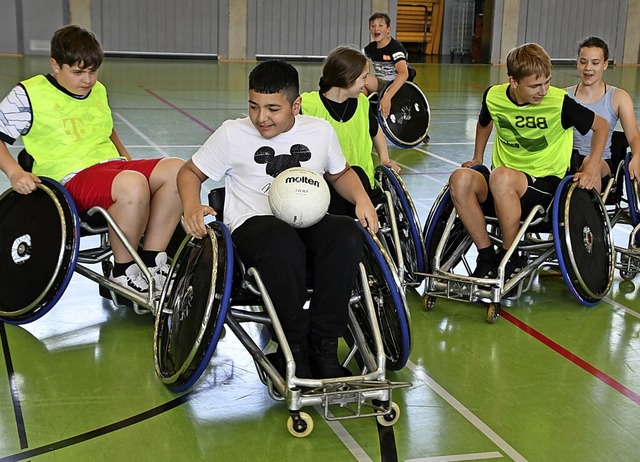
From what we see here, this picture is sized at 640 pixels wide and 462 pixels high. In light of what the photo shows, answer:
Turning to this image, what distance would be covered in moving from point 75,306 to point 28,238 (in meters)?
0.53

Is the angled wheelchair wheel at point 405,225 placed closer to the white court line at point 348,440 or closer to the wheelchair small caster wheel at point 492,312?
the wheelchair small caster wheel at point 492,312

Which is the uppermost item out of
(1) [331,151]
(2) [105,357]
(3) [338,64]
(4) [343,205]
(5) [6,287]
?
(3) [338,64]

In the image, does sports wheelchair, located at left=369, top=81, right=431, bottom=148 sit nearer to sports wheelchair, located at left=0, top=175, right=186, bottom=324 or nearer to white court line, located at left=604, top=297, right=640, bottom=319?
white court line, located at left=604, top=297, right=640, bottom=319

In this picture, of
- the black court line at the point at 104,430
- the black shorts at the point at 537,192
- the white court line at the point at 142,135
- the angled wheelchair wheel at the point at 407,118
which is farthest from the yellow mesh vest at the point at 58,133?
the angled wheelchair wheel at the point at 407,118

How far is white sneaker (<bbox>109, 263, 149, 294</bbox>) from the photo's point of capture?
11.3ft

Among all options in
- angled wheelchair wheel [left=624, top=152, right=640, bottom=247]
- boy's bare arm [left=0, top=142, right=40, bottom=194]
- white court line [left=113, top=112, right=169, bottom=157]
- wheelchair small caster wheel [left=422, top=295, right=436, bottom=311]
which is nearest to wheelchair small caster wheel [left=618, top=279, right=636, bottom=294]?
angled wheelchair wheel [left=624, top=152, right=640, bottom=247]

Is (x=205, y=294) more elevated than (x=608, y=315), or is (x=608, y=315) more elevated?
(x=205, y=294)

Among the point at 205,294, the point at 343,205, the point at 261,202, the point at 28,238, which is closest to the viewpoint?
the point at 205,294

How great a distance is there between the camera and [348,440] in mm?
2615

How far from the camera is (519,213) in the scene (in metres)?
3.70

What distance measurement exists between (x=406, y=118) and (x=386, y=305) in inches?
187

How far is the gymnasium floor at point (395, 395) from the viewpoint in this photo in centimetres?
256

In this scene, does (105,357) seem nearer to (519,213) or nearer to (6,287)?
(6,287)

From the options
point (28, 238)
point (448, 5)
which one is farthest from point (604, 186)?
point (448, 5)
